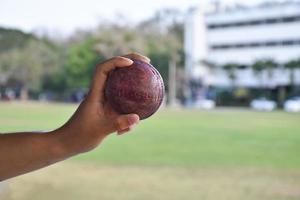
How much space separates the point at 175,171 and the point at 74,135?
586 cm

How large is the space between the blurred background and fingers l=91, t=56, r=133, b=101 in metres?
2.51

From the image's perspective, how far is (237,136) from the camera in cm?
1172

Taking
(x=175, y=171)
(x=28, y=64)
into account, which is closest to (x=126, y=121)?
(x=175, y=171)

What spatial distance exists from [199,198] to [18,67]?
21525 millimetres

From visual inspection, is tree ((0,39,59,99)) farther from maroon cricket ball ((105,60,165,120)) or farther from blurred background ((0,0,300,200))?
maroon cricket ball ((105,60,165,120))

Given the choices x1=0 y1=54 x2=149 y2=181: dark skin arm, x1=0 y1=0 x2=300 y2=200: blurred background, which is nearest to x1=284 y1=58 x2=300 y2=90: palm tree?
x1=0 y1=0 x2=300 y2=200: blurred background

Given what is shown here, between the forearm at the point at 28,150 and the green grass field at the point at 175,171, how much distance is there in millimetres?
3178

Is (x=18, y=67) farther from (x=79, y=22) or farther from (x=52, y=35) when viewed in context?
(x=79, y=22)

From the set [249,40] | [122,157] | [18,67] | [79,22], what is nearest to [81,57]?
[79,22]

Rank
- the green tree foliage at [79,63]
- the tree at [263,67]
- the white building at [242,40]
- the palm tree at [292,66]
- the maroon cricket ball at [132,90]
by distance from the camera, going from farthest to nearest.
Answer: the tree at [263,67] < the white building at [242,40] < the palm tree at [292,66] < the green tree foliage at [79,63] < the maroon cricket ball at [132,90]

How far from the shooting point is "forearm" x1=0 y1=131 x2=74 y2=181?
91 cm

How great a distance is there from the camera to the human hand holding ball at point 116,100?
0.85 meters

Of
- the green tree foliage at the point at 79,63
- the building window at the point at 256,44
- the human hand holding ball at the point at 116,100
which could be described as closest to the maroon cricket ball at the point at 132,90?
the human hand holding ball at the point at 116,100

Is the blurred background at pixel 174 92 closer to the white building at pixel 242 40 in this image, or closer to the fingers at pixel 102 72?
the white building at pixel 242 40
